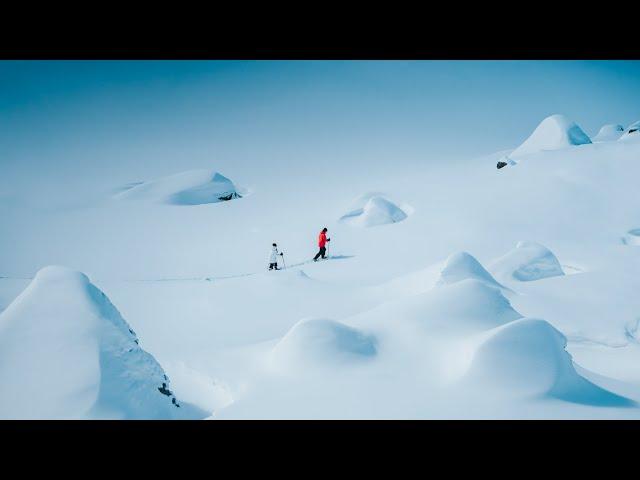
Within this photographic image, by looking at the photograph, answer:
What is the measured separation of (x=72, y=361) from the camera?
381 cm

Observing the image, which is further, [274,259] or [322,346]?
[274,259]

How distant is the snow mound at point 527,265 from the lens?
1030 cm

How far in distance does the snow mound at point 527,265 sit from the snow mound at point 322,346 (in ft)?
21.1

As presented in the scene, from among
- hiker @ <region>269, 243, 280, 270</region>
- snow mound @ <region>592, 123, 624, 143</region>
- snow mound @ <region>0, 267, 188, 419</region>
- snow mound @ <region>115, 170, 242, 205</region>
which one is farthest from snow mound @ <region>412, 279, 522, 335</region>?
snow mound @ <region>592, 123, 624, 143</region>

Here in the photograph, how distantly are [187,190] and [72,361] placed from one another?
25.5 m

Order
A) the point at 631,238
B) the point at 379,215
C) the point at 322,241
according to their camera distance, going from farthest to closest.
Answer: the point at 379,215 → the point at 631,238 → the point at 322,241

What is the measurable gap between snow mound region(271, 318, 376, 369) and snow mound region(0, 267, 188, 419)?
151cm

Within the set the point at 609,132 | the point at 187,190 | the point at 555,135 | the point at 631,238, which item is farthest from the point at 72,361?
the point at 609,132

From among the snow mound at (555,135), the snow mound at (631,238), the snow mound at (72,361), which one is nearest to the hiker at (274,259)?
the snow mound at (72,361)

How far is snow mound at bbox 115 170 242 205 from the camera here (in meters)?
27.2

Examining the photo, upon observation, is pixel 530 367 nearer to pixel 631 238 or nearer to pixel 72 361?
pixel 72 361

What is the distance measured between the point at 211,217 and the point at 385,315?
19.0 meters

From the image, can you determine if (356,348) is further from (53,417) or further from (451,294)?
(53,417)

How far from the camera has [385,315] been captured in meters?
5.95
